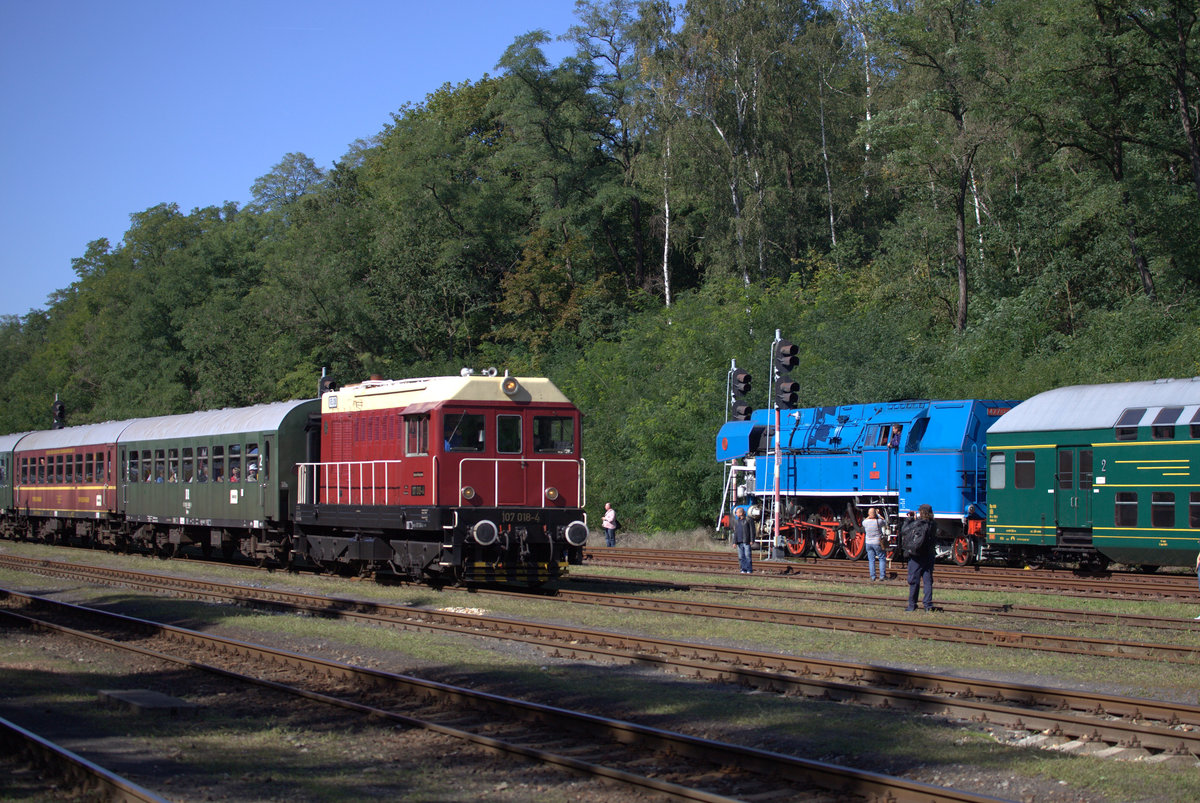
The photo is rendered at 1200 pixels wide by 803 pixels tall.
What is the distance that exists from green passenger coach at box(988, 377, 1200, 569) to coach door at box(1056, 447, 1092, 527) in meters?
0.02

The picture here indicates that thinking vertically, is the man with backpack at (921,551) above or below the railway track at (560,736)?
above

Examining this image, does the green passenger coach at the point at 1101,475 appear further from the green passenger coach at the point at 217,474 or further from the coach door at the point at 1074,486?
the green passenger coach at the point at 217,474

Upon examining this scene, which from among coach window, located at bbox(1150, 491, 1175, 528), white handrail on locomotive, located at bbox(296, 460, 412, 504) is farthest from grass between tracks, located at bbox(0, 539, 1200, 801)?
coach window, located at bbox(1150, 491, 1175, 528)

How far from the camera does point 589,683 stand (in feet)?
37.9

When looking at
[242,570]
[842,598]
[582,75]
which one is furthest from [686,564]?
[582,75]

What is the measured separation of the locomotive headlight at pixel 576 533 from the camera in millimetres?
19219

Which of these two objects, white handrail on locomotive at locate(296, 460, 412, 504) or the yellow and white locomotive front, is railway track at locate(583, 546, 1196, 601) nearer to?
the yellow and white locomotive front

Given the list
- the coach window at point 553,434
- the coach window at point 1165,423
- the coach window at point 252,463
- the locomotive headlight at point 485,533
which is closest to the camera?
the locomotive headlight at point 485,533

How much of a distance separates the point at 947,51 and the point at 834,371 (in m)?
14.8

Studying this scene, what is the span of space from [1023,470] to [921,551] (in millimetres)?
7821

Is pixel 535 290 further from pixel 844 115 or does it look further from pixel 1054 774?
pixel 1054 774

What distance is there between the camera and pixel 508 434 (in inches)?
776

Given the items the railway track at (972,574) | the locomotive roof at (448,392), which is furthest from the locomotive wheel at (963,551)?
the locomotive roof at (448,392)

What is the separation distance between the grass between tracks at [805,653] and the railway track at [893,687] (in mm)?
394
